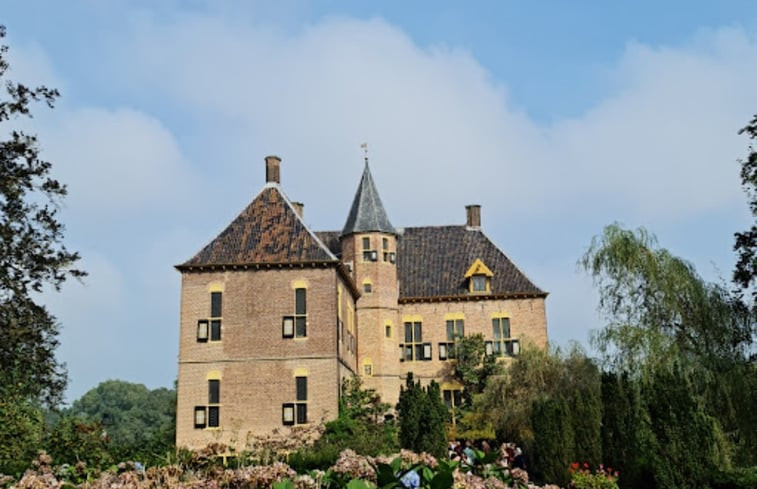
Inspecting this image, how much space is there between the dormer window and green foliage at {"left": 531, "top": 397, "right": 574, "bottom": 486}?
64.0 ft

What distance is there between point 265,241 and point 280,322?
3330mm

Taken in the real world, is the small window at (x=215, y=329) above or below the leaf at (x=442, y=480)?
above

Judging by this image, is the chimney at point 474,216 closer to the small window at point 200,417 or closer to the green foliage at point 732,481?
the small window at point 200,417

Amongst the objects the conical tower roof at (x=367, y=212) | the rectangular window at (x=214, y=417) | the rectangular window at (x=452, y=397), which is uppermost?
the conical tower roof at (x=367, y=212)

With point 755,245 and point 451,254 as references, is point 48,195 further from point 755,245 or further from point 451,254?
point 451,254

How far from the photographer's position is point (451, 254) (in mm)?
39938

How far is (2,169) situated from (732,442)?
59.3 feet

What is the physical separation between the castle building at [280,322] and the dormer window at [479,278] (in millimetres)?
3108

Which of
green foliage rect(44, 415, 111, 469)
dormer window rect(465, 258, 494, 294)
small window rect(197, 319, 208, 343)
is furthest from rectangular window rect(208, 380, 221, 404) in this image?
dormer window rect(465, 258, 494, 294)

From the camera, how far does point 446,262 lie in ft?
130

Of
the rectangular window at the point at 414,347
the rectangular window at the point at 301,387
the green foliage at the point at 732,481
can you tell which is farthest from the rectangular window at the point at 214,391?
the green foliage at the point at 732,481

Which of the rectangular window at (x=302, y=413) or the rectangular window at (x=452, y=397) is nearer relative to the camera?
the rectangular window at (x=302, y=413)

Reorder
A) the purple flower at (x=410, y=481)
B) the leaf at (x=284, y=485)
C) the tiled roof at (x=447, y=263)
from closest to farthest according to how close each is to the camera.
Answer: the leaf at (x=284, y=485)
the purple flower at (x=410, y=481)
the tiled roof at (x=447, y=263)

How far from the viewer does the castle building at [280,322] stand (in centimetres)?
2816
